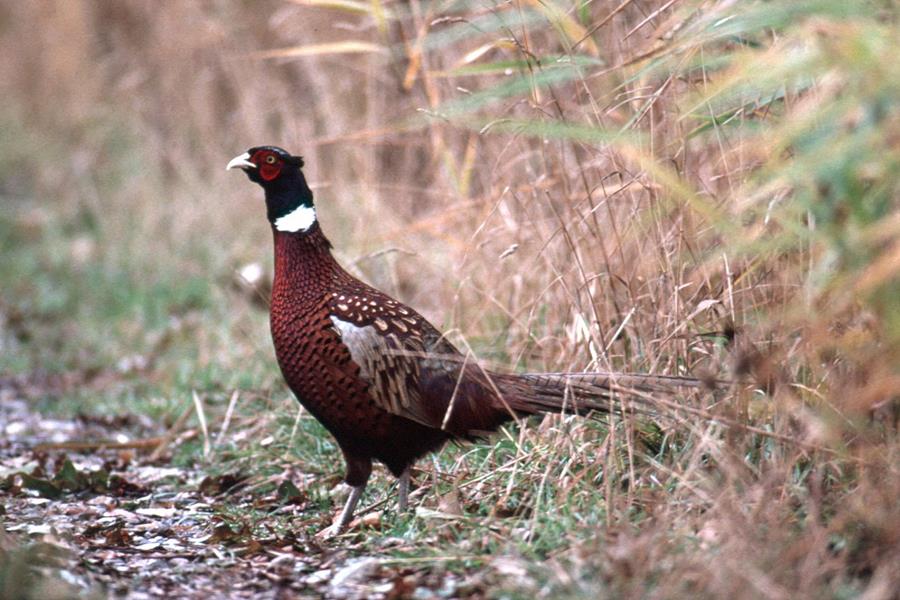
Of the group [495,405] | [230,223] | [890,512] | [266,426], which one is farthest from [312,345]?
[230,223]

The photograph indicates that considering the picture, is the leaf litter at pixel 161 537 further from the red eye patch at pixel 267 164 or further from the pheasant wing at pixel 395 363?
the red eye patch at pixel 267 164

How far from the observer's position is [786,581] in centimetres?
245

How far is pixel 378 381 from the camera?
345 cm

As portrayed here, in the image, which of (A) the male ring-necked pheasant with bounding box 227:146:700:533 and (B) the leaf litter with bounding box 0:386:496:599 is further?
(A) the male ring-necked pheasant with bounding box 227:146:700:533

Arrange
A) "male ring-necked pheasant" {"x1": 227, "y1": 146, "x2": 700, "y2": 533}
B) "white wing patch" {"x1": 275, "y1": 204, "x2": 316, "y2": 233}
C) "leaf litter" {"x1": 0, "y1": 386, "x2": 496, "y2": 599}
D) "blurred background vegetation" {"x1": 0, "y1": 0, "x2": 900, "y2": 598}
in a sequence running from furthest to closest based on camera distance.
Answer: "white wing patch" {"x1": 275, "y1": 204, "x2": 316, "y2": 233} < "male ring-necked pheasant" {"x1": 227, "y1": 146, "x2": 700, "y2": 533} < "leaf litter" {"x1": 0, "y1": 386, "x2": 496, "y2": 599} < "blurred background vegetation" {"x1": 0, "y1": 0, "x2": 900, "y2": 598}

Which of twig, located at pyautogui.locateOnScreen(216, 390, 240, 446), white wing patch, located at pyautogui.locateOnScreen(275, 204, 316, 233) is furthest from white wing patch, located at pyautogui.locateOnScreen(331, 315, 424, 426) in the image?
twig, located at pyautogui.locateOnScreen(216, 390, 240, 446)

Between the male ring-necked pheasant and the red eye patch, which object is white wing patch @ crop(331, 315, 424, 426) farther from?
the red eye patch

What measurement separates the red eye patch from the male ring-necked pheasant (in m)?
0.36

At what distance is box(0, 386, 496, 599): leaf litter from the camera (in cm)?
280

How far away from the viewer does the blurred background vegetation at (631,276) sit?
246 cm

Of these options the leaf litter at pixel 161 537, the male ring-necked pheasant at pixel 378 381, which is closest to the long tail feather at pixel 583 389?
the male ring-necked pheasant at pixel 378 381

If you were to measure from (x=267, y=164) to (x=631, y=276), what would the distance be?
1197 mm

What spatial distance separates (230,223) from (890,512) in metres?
5.93

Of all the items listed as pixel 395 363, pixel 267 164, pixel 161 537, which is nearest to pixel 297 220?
pixel 267 164
